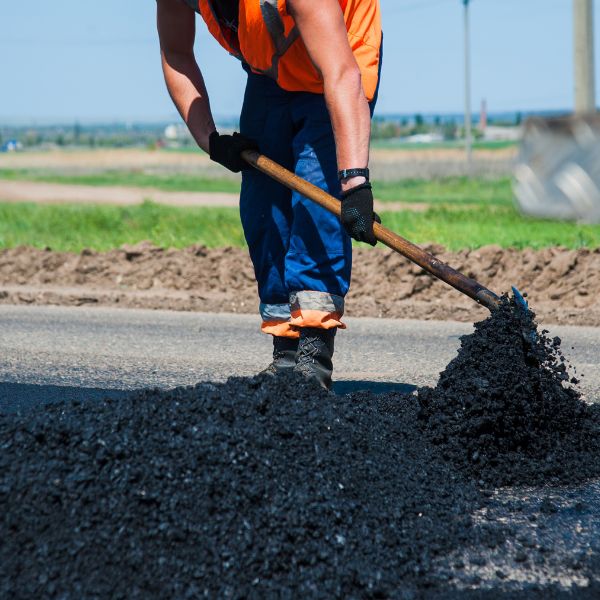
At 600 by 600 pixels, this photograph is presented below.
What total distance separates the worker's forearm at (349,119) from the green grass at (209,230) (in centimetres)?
595

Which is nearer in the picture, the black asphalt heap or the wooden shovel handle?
the black asphalt heap

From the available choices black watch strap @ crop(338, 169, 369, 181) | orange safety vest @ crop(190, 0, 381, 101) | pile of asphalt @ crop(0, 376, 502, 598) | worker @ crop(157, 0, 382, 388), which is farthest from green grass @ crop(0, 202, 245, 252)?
pile of asphalt @ crop(0, 376, 502, 598)

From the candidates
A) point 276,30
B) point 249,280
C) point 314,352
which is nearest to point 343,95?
point 276,30

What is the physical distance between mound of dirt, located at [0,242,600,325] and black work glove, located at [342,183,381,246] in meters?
3.59

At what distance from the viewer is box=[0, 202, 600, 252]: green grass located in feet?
36.0

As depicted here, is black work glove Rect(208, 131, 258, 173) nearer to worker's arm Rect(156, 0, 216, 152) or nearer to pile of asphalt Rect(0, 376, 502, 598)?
worker's arm Rect(156, 0, 216, 152)

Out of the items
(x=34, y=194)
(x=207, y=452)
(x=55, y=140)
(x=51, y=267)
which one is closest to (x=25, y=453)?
(x=207, y=452)

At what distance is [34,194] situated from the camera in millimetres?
28656

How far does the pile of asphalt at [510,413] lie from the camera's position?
3662mm

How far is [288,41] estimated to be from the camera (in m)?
4.14

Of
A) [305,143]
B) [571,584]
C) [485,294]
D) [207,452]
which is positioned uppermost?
[305,143]

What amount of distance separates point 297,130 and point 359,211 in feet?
2.24

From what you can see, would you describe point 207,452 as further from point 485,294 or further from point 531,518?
point 485,294

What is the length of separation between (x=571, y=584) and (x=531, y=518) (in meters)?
0.49
